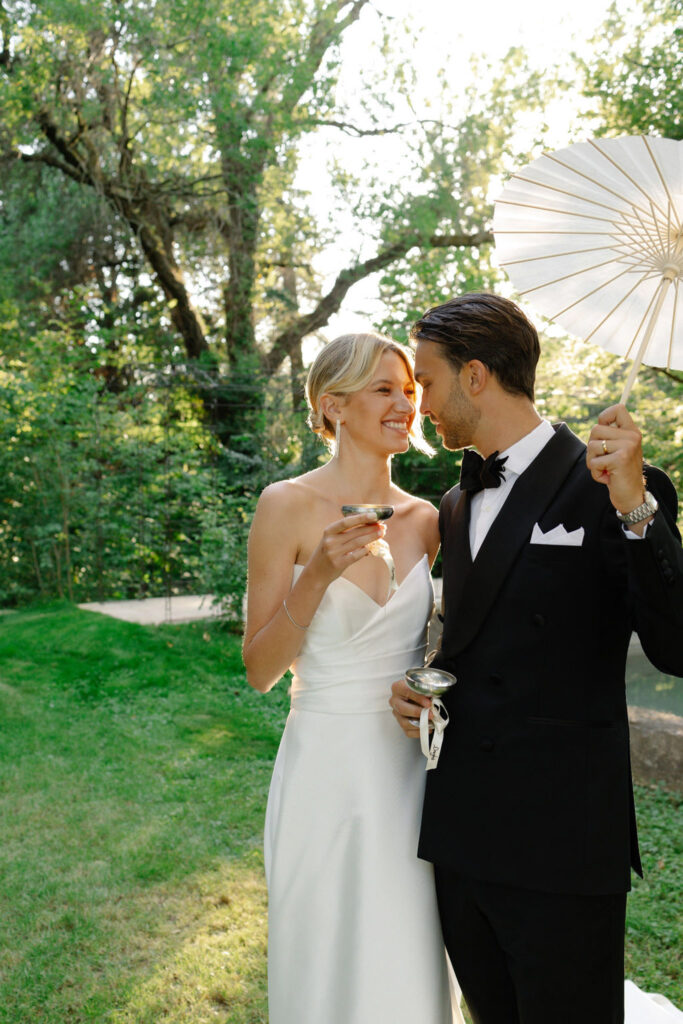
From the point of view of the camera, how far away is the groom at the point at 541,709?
1.92m

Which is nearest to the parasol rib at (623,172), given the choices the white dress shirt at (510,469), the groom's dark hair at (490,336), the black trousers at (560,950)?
the groom's dark hair at (490,336)

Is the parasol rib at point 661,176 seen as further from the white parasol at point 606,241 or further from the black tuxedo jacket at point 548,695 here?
the black tuxedo jacket at point 548,695

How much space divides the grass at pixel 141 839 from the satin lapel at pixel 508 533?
92.2 inches

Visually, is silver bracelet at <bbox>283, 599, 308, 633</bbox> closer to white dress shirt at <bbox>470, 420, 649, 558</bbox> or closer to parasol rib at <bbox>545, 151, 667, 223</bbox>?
white dress shirt at <bbox>470, 420, 649, 558</bbox>

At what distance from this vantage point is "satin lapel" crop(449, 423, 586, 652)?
204 centimetres

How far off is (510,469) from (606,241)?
2.07 feet

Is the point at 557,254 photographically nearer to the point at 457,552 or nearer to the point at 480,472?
the point at 480,472

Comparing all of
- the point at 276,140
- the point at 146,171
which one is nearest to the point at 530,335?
the point at 276,140

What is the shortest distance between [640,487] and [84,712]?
21.9ft

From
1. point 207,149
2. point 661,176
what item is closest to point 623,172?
point 661,176

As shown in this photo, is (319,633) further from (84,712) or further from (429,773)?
(84,712)

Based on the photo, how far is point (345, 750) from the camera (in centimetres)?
246

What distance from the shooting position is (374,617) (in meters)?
2.54

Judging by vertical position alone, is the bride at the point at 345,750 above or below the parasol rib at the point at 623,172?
below
